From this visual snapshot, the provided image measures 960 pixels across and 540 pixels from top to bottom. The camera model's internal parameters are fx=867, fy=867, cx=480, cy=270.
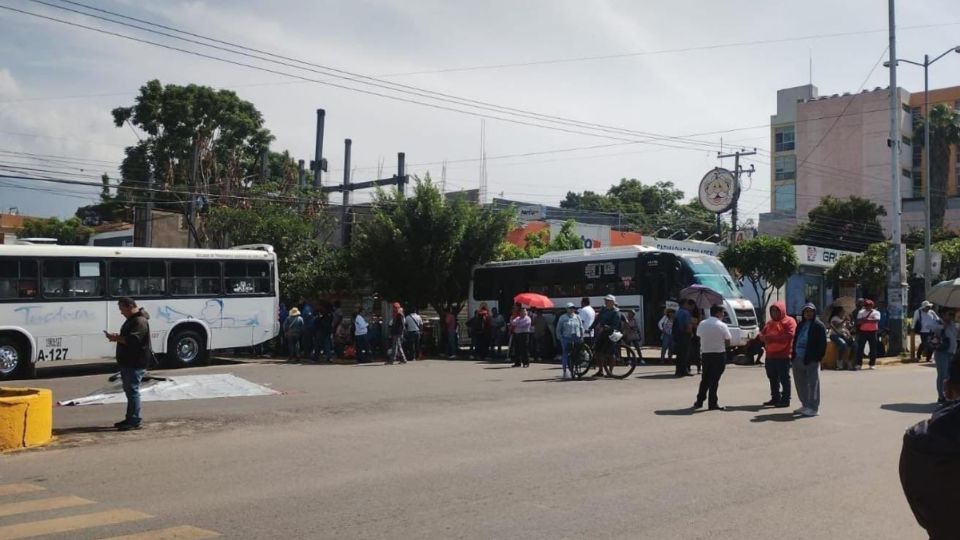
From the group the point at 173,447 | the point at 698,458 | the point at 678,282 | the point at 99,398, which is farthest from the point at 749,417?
the point at 678,282

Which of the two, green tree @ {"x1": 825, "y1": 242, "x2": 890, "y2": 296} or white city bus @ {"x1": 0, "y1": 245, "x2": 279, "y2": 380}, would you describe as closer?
white city bus @ {"x1": 0, "y1": 245, "x2": 279, "y2": 380}

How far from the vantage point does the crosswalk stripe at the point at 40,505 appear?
6.99 metres

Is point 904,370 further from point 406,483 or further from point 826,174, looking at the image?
point 826,174

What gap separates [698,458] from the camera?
29.7 ft

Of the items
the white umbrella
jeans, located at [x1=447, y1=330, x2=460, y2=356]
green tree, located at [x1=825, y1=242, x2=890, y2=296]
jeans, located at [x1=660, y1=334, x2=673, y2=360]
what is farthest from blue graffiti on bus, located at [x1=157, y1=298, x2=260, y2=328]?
green tree, located at [x1=825, y1=242, x2=890, y2=296]

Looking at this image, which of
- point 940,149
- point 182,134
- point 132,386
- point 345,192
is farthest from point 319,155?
point 940,149

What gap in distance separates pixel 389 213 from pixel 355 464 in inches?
782

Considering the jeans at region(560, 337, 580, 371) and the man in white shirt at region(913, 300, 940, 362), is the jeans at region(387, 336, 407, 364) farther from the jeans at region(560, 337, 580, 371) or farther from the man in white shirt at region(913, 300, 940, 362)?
the man in white shirt at region(913, 300, 940, 362)

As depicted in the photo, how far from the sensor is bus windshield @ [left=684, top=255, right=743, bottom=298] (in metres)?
24.7

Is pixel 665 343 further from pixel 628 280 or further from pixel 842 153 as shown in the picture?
pixel 842 153

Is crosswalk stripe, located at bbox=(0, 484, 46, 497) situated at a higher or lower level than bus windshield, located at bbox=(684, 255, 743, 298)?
lower

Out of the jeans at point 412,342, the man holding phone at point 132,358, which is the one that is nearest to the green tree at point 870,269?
the jeans at point 412,342

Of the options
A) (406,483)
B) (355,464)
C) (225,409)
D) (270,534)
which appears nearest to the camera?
(270,534)

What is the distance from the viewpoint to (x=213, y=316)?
922 inches
